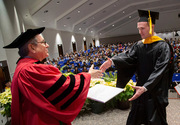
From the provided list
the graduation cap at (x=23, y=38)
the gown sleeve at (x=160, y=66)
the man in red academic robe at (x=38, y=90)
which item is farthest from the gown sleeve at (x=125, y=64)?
the graduation cap at (x=23, y=38)

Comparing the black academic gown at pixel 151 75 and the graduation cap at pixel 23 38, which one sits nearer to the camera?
the graduation cap at pixel 23 38

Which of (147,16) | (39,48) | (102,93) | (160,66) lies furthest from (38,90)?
(147,16)

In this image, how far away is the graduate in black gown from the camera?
163 centimetres

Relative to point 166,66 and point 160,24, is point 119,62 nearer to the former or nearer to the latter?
point 166,66

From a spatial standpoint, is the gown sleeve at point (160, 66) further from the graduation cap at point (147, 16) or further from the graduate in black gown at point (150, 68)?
the graduation cap at point (147, 16)

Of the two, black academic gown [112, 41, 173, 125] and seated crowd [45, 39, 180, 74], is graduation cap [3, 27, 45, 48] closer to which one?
black academic gown [112, 41, 173, 125]

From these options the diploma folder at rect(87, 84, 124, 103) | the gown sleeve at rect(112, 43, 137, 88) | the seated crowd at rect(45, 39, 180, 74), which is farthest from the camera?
the seated crowd at rect(45, 39, 180, 74)

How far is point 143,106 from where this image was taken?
1.84 m

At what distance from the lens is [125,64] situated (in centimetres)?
198

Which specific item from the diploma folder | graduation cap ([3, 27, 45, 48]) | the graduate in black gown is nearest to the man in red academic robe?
graduation cap ([3, 27, 45, 48])

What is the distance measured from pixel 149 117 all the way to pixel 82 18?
16.8 meters

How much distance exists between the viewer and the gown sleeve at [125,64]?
1.98 m

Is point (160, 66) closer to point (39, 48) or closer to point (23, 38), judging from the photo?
point (39, 48)

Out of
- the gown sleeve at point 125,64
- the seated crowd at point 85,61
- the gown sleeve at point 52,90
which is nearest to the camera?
the gown sleeve at point 52,90
